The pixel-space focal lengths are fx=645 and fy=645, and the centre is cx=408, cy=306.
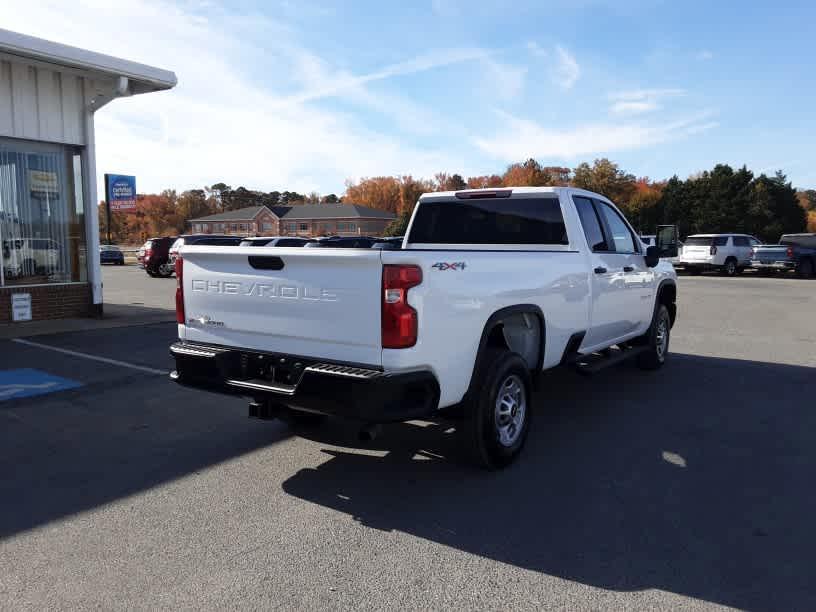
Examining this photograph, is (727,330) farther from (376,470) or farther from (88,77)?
(88,77)

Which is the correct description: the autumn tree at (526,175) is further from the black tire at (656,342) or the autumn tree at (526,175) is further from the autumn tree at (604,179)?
the black tire at (656,342)

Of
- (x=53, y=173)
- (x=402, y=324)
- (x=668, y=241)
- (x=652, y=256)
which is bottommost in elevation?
(x=402, y=324)

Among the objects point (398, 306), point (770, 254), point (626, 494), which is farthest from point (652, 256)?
point (770, 254)

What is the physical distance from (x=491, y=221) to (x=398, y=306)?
2759 mm

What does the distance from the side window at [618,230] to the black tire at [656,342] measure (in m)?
1.09

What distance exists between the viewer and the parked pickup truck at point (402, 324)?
3.78m

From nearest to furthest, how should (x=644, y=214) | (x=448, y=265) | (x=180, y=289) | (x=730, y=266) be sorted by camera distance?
1. (x=448, y=265)
2. (x=180, y=289)
3. (x=730, y=266)
4. (x=644, y=214)

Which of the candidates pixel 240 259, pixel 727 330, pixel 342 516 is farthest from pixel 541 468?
pixel 727 330

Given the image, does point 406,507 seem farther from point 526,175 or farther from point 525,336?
point 526,175

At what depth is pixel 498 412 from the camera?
15.1 ft

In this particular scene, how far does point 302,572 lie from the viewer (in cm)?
327

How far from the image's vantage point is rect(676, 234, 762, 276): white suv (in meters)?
27.3

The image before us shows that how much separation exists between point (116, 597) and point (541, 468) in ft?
9.50

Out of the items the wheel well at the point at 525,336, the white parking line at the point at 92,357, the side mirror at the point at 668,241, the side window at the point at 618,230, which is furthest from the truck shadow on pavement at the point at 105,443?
the side mirror at the point at 668,241
